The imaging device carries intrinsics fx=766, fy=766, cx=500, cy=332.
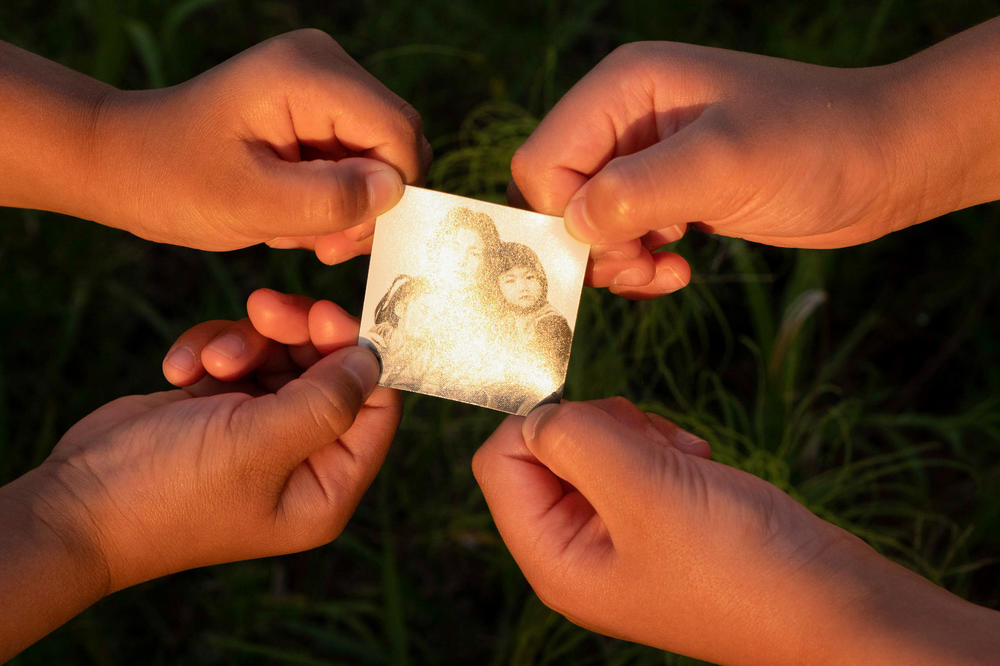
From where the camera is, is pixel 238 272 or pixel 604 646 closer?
pixel 604 646

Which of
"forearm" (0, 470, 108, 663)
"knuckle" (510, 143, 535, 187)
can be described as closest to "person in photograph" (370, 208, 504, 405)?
"knuckle" (510, 143, 535, 187)

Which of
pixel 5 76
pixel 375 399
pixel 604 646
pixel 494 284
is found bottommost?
pixel 604 646

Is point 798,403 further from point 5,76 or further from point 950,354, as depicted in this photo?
point 5,76

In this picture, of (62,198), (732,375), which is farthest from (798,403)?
(62,198)

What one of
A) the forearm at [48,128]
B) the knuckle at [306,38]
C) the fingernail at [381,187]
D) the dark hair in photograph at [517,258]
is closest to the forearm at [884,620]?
the dark hair in photograph at [517,258]

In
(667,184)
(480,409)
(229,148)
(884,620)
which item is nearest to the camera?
(884,620)

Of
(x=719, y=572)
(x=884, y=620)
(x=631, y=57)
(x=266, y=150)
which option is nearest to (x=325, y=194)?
(x=266, y=150)

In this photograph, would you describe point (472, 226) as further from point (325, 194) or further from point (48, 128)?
point (48, 128)
